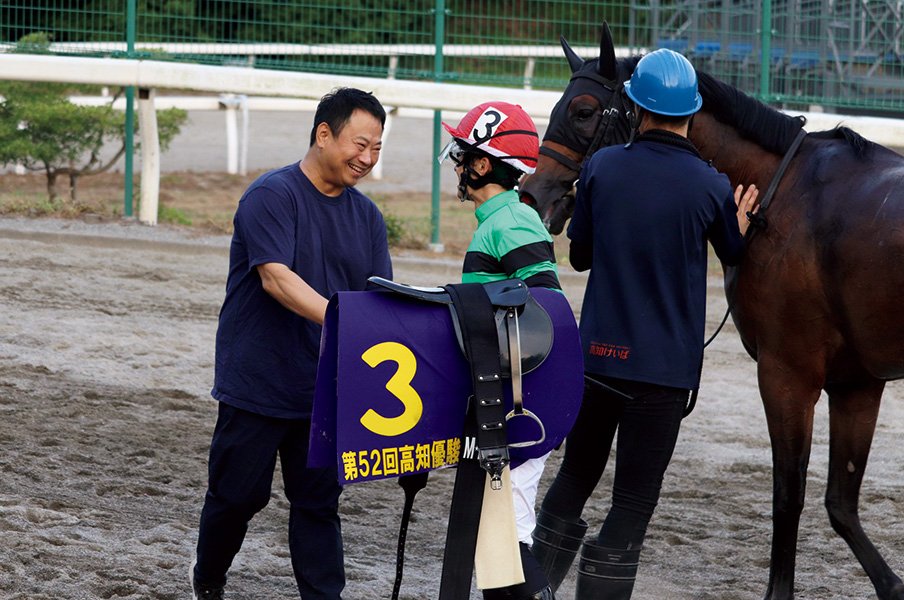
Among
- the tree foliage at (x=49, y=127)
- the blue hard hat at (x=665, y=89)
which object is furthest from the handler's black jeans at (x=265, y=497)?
the tree foliage at (x=49, y=127)

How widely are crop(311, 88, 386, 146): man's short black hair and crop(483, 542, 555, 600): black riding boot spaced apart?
1351mm

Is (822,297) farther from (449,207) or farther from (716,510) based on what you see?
(449,207)

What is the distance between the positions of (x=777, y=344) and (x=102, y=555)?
251cm

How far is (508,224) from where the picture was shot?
3.61m

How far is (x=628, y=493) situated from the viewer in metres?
3.89

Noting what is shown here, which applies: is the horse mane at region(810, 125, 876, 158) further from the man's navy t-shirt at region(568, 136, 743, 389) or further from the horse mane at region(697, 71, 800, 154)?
the man's navy t-shirt at region(568, 136, 743, 389)

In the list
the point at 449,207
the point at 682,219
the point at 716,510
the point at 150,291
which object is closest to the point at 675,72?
the point at 682,219

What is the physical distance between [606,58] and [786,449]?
5.31ft

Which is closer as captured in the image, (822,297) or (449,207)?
(822,297)

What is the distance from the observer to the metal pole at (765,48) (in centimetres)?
1034

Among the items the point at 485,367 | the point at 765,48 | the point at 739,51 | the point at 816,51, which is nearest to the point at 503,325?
the point at 485,367

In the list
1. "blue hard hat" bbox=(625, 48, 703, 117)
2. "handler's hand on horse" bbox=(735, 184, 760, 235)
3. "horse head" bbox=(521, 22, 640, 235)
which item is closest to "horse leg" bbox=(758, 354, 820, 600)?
"handler's hand on horse" bbox=(735, 184, 760, 235)

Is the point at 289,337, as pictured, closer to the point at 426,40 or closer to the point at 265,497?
the point at 265,497

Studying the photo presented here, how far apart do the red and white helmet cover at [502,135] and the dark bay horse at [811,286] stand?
116 cm
